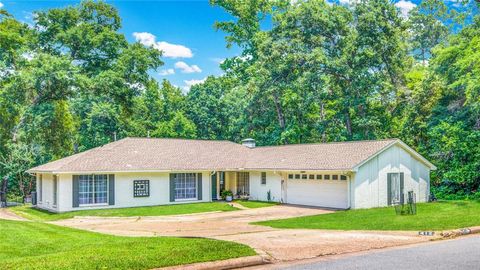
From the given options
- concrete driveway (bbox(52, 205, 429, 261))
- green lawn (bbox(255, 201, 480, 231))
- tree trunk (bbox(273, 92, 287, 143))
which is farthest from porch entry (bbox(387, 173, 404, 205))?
tree trunk (bbox(273, 92, 287, 143))

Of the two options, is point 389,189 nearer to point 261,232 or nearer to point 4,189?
point 261,232

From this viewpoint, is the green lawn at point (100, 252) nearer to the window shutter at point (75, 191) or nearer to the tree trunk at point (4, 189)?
the window shutter at point (75, 191)

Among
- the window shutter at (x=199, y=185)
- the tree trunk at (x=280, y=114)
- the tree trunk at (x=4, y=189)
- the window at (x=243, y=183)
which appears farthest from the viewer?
the tree trunk at (x=280, y=114)

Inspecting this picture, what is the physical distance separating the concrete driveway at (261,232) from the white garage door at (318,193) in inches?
34.1

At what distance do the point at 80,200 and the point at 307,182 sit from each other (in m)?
12.0

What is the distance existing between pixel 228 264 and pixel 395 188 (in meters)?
17.0

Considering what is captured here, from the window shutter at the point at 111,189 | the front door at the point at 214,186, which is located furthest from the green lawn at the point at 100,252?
the front door at the point at 214,186

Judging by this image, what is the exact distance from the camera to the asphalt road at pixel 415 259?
9.33 metres

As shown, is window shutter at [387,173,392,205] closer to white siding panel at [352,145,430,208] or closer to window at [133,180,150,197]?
white siding panel at [352,145,430,208]

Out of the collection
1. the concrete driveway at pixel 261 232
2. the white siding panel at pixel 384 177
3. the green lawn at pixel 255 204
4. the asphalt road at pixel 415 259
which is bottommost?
the green lawn at pixel 255 204

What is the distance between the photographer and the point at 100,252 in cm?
998

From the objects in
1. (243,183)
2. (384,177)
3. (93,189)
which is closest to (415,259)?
(384,177)

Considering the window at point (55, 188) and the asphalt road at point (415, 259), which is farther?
the window at point (55, 188)

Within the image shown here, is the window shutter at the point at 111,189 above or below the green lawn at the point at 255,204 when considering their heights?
above
